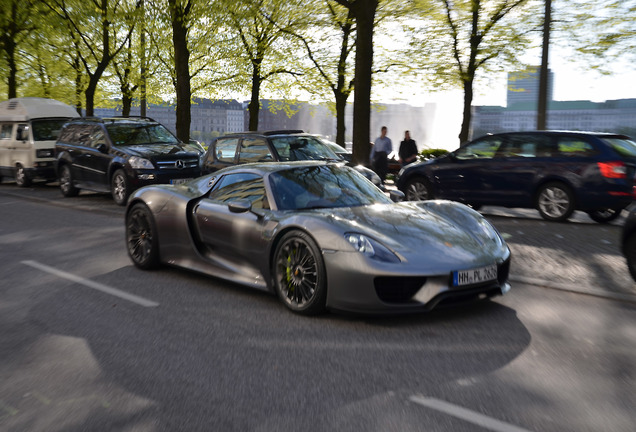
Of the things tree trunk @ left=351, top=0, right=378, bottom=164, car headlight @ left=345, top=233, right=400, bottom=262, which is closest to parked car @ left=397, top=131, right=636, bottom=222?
tree trunk @ left=351, top=0, right=378, bottom=164

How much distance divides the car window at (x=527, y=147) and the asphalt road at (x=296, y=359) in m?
5.42

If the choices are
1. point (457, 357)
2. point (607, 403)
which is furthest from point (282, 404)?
point (607, 403)

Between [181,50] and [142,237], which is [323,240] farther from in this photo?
[181,50]

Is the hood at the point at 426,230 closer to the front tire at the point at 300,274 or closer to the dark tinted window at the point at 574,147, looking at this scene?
the front tire at the point at 300,274

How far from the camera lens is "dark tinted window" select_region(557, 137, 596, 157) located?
1173 cm

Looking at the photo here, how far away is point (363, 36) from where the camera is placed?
15547 mm

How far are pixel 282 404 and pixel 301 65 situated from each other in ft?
109

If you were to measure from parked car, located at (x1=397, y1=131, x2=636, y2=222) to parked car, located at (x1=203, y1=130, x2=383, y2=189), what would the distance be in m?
1.67

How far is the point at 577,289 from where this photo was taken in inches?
252

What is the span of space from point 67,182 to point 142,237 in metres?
10.9

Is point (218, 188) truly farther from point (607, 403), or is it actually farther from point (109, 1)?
point (109, 1)

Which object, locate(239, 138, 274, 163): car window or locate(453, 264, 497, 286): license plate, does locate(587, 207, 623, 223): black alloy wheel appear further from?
locate(453, 264, 497, 286): license plate

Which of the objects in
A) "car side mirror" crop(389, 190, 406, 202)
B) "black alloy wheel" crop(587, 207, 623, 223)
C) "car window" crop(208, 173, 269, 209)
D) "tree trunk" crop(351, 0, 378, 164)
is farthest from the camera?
"tree trunk" crop(351, 0, 378, 164)

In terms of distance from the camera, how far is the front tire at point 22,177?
20812 millimetres
